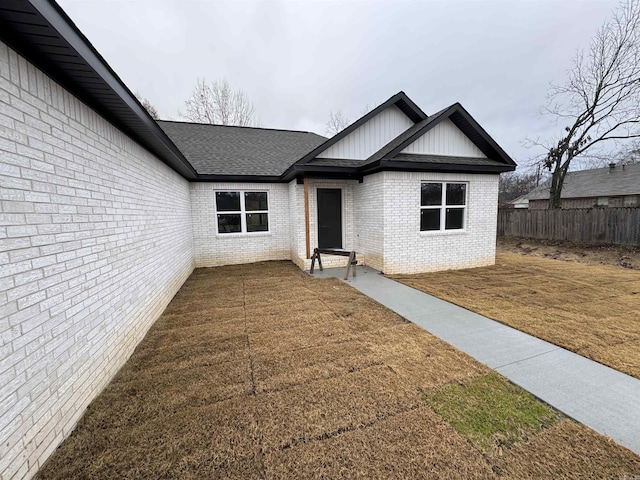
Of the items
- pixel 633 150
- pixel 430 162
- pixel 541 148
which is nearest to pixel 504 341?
pixel 430 162

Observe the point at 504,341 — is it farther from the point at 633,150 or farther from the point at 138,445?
the point at 633,150

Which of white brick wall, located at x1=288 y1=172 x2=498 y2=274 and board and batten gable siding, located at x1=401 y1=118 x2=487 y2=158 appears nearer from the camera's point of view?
white brick wall, located at x1=288 y1=172 x2=498 y2=274

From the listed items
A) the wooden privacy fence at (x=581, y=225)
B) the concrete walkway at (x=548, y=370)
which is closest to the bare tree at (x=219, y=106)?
the wooden privacy fence at (x=581, y=225)

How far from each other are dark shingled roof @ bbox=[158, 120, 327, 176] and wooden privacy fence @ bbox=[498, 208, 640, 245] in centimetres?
1114

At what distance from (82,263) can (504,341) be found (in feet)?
16.1

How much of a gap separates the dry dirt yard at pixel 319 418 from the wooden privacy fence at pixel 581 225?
1190 cm

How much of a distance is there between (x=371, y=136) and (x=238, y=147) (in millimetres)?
5384

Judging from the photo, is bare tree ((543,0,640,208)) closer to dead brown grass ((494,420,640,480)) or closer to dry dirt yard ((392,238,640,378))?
dry dirt yard ((392,238,640,378))

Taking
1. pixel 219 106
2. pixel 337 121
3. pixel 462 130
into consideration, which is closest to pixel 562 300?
pixel 462 130

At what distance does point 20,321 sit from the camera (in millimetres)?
1704

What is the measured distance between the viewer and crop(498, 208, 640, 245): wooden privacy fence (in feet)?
A: 32.2

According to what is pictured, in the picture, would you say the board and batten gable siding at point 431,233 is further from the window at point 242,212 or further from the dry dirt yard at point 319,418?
the window at point 242,212

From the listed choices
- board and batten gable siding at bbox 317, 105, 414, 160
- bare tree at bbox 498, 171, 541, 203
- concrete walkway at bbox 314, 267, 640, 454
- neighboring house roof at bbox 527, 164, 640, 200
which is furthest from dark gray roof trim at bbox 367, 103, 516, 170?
bare tree at bbox 498, 171, 541, 203

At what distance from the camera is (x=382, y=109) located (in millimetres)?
7918
